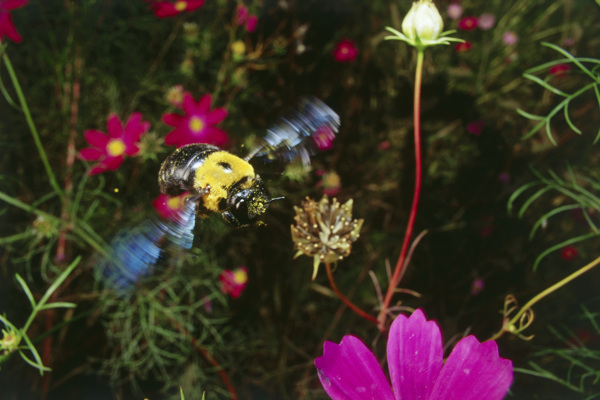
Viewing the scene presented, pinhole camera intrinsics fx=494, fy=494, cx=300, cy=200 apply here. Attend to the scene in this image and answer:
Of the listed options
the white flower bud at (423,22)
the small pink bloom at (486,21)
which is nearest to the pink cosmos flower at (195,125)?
the white flower bud at (423,22)

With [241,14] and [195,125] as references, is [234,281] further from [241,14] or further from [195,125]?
[241,14]

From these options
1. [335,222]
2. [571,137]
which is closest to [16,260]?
[335,222]

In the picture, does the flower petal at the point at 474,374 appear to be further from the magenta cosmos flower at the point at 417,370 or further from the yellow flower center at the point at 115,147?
the yellow flower center at the point at 115,147

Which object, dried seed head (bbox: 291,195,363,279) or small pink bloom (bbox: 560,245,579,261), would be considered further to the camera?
small pink bloom (bbox: 560,245,579,261)

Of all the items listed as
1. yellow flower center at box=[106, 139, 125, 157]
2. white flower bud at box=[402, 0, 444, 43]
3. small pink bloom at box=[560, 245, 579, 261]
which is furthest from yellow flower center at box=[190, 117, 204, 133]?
small pink bloom at box=[560, 245, 579, 261]

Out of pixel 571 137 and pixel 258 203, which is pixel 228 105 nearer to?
pixel 258 203

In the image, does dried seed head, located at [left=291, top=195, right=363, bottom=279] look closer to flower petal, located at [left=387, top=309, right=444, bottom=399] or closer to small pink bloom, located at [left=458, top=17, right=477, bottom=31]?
flower petal, located at [left=387, top=309, right=444, bottom=399]
